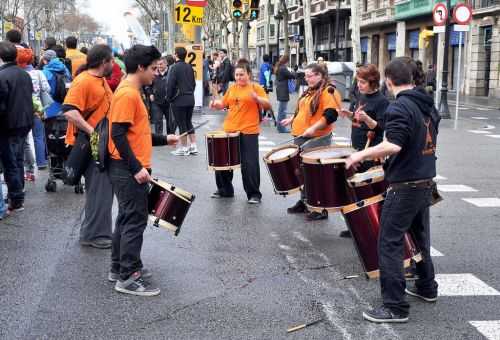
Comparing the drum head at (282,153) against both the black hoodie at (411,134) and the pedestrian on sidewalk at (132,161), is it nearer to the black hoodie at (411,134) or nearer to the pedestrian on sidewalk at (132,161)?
the pedestrian on sidewalk at (132,161)

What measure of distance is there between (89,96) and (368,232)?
9.64 ft

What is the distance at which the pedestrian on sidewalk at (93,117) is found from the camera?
20.3 feet

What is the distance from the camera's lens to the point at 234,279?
5500mm

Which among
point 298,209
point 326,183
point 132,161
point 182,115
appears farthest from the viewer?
point 182,115

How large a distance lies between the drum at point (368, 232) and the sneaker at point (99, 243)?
2.56 m

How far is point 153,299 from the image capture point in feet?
16.5

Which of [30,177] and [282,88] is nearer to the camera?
[30,177]

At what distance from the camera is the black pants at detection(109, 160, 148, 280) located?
4996 millimetres

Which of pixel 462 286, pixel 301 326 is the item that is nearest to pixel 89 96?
pixel 301 326

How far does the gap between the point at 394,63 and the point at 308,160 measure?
4.72ft

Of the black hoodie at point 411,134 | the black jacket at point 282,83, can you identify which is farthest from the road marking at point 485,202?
the black jacket at point 282,83

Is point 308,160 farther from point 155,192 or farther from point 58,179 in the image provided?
point 58,179

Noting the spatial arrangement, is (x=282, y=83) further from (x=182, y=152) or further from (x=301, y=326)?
(x=301, y=326)

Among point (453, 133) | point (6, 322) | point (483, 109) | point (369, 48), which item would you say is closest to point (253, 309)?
point (6, 322)
